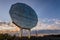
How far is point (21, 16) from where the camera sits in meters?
36.9

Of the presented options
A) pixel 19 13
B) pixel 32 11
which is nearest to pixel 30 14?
pixel 32 11

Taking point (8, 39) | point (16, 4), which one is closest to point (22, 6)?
point (16, 4)

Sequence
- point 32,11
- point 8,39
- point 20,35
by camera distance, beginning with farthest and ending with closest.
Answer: point 32,11 → point 20,35 → point 8,39

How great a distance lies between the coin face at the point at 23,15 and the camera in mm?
34938

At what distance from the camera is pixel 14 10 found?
35094mm

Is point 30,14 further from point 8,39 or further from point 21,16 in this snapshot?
point 8,39

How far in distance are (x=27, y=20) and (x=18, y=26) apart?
2902mm

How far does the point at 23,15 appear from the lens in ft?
123

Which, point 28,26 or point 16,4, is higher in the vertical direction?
point 16,4

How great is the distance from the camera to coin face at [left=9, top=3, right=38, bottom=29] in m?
34.9

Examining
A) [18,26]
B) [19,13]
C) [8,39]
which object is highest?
[19,13]

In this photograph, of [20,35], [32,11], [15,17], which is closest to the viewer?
[15,17]

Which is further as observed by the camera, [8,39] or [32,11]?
[32,11]

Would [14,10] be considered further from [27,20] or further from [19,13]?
[27,20]
